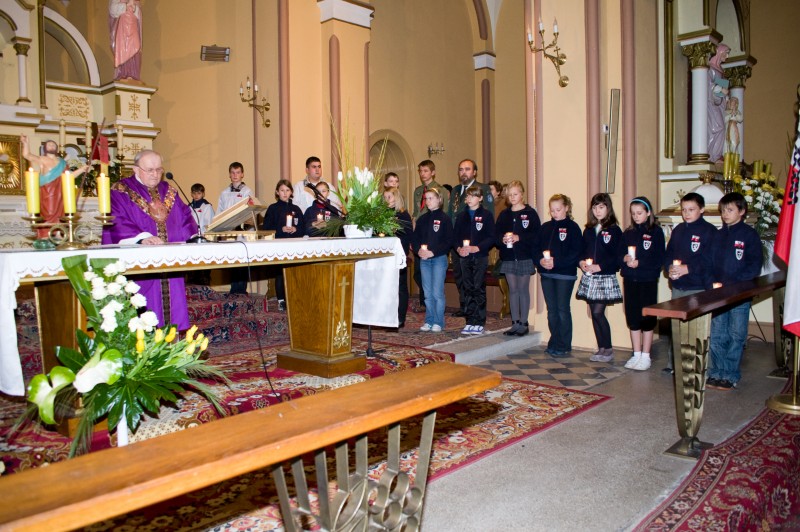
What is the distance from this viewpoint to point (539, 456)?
149 inches

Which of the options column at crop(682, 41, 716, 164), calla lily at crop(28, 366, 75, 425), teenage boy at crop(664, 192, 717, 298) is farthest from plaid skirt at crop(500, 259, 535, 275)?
calla lily at crop(28, 366, 75, 425)

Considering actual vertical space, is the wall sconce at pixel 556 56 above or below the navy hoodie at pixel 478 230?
above

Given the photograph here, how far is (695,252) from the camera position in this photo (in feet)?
18.1

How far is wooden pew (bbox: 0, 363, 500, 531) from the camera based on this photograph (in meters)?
1.29

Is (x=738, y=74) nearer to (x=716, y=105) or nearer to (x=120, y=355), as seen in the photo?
(x=716, y=105)

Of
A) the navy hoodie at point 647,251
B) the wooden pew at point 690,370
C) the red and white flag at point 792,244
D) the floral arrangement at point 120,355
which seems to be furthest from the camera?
the navy hoodie at point 647,251

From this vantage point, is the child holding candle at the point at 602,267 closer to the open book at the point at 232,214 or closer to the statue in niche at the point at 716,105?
the statue in niche at the point at 716,105

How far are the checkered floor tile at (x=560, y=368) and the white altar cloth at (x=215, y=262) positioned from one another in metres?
1.42

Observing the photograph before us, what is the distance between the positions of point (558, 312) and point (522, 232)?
3.03 feet

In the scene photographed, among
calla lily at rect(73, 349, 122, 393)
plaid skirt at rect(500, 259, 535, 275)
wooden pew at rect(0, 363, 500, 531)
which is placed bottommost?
wooden pew at rect(0, 363, 500, 531)

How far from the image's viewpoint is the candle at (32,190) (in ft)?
10.6

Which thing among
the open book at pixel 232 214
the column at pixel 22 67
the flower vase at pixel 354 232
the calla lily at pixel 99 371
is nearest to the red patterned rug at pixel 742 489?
the calla lily at pixel 99 371

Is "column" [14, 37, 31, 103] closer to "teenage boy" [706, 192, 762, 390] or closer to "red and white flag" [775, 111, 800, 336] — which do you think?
"teenage boy" [706, 192, 762, 390]

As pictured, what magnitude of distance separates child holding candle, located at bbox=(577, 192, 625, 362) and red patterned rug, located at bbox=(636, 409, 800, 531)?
7.29 feet
